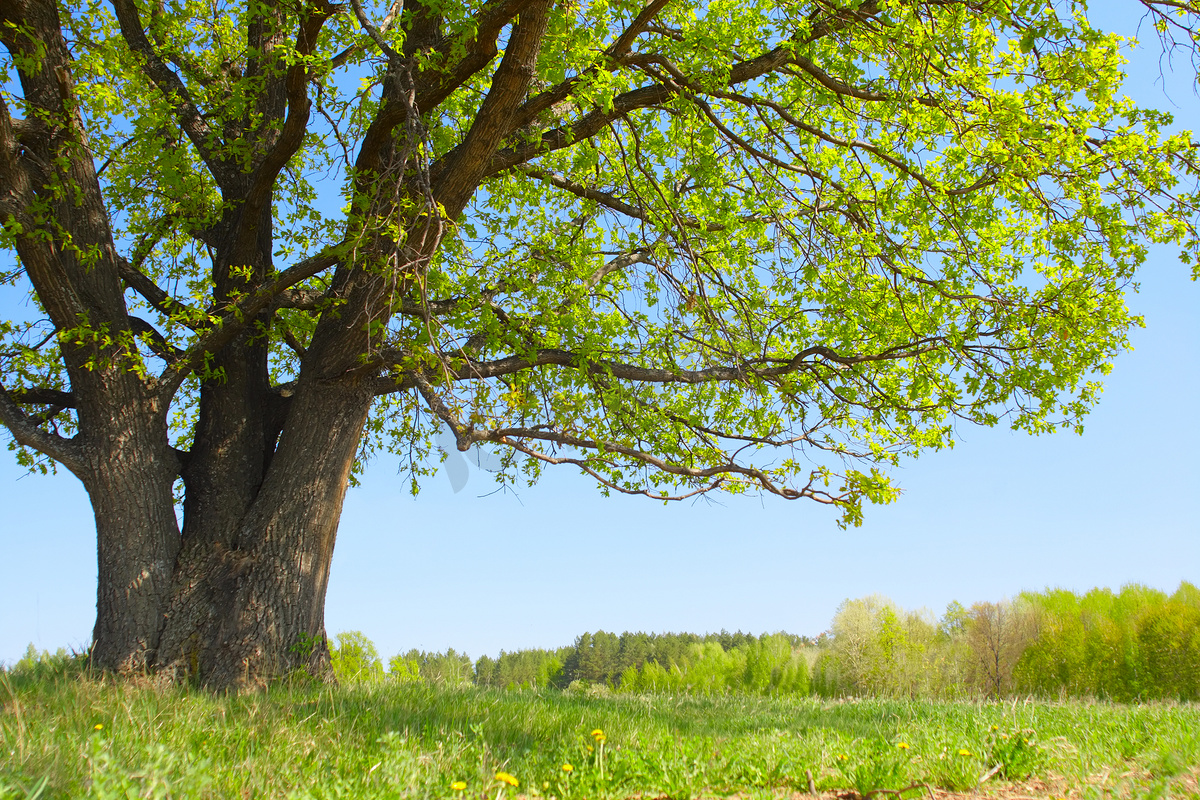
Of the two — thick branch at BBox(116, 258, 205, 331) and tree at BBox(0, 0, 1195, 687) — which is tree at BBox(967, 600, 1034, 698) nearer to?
tree at BBox(0, 0, 1195, 687)

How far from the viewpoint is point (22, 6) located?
7.18 meters

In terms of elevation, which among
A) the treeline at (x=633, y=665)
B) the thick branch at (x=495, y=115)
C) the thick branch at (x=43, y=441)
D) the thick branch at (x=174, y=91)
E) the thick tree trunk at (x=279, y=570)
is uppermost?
the thick branch at (x=174, y=91)

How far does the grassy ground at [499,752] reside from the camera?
10.5 feet

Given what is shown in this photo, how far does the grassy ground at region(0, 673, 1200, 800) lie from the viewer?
3201mm

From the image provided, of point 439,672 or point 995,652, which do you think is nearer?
point 439,672

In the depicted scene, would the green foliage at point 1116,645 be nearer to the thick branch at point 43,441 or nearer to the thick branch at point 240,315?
the thick branch at point 240,315

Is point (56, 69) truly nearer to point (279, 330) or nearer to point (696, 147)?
point (279, 330)

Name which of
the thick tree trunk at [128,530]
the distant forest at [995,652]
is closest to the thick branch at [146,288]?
the thick tree trunk at [128,530]

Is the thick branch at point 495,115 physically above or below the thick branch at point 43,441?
above

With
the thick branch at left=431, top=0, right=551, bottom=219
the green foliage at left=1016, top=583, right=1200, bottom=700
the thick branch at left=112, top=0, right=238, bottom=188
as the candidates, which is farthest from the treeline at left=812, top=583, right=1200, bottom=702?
the thick branch at left=112, top=0, right=238, bottom=188

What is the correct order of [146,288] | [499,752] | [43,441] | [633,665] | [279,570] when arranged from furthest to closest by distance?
[633,665]
[146,288]
[43,441]
[279,570]
[499,752]

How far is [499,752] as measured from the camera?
13.0ft

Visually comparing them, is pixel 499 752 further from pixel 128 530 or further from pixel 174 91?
pixel 174 91

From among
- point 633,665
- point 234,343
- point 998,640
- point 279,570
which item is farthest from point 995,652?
point 234,343
